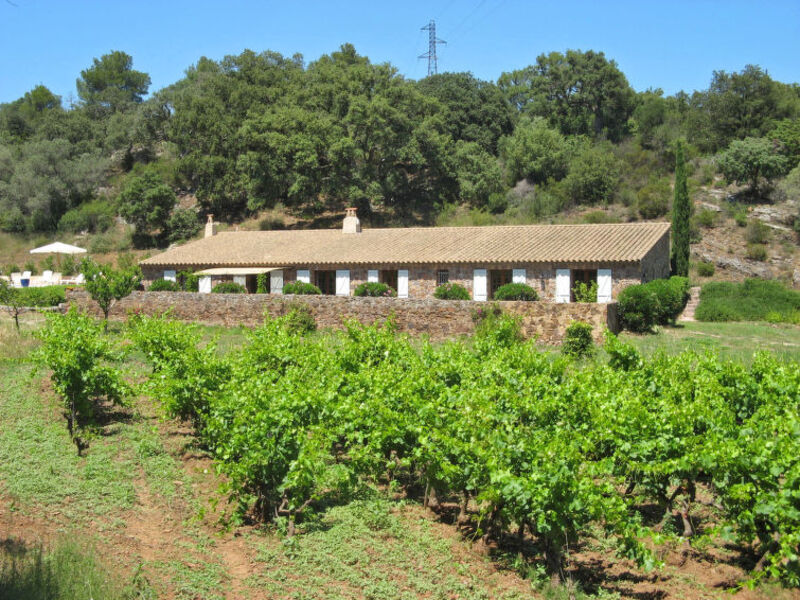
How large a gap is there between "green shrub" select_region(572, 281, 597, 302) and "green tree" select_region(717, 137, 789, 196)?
2201cm

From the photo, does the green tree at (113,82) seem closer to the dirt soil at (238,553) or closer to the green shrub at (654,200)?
the green shrub at (654,200)

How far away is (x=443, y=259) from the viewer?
2873 cm

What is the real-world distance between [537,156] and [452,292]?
2639cm

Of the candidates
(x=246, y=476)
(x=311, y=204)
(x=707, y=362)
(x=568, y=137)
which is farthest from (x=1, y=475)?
(x=568, y=137)

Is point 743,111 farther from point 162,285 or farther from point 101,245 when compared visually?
point 101,245

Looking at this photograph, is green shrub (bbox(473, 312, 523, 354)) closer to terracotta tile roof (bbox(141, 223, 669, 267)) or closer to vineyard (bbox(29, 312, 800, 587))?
vineyard (bbox(29, 312, 800, 587))

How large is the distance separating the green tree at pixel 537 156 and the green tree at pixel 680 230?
16.9 meters

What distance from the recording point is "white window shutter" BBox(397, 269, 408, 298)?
29750mm

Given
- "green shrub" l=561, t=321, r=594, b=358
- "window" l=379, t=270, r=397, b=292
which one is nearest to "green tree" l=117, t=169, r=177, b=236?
"window" l=379, t=270, r=397, b=292

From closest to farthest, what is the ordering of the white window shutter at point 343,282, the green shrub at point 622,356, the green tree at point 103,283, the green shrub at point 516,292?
the green shrub at point 622,356 < the green tree at point 103,283 < the green shrub at point 516,292 < the white window shutter at point 343,282

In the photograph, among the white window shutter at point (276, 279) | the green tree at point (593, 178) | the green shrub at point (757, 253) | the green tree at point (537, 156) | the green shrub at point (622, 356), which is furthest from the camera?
the green tree at point (537, 156)

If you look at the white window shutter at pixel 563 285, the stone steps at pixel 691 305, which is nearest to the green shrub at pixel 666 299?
the stone steps at pixel 691 305

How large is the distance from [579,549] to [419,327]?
561 inches

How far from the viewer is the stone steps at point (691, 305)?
28325 millimetres
